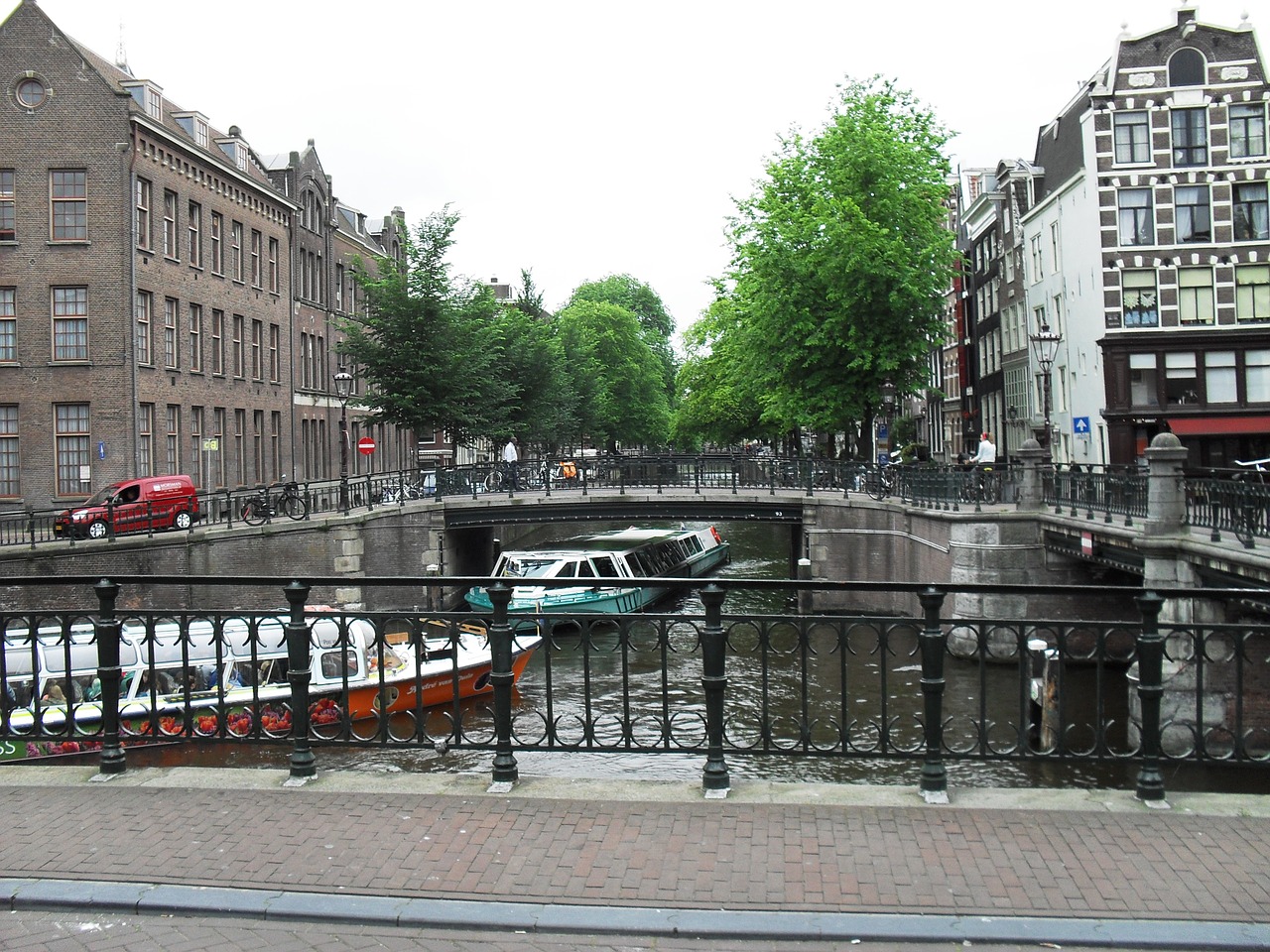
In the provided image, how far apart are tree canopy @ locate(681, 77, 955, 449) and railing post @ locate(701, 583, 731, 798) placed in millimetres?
29825

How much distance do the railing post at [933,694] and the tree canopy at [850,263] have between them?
29.8 meters

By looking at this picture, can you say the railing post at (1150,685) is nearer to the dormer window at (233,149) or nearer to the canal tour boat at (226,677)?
the canal tour boat at (226,677)

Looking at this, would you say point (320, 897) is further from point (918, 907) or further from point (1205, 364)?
point (1205, 364)

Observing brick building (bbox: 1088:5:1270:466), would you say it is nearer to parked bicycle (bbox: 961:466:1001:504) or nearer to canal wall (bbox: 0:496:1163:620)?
canal wall (bbox: 0:496:1163:620)

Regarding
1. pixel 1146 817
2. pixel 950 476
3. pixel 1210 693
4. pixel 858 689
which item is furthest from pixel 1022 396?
pixel 1146 817

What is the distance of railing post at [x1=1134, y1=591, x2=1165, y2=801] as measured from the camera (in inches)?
235

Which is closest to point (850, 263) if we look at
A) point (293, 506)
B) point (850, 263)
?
point (850, 263)

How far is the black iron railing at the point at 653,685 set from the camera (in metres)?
6.37

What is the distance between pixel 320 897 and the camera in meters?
4.99

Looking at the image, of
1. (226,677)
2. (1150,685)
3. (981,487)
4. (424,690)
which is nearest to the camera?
(1150,685)

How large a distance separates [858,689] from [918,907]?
15964 mm

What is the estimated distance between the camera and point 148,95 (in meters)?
37.0

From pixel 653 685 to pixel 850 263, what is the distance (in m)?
18.0

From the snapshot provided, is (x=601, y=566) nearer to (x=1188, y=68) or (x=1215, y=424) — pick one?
(x=1215, y=424)
